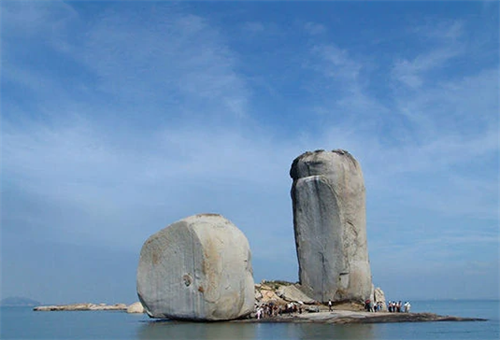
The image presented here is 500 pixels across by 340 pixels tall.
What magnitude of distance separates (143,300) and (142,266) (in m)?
1.72

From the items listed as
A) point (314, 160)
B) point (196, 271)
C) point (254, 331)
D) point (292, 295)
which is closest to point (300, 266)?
point (292, 295)

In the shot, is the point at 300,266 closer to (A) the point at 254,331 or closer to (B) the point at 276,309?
(B) the point at 276,309

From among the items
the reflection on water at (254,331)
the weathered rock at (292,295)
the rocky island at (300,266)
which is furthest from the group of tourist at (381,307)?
the reflection on water at (254,331)

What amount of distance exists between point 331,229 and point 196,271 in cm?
1191

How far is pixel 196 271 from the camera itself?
27922mm

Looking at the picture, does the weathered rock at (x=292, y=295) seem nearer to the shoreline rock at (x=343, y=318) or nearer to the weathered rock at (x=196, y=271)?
the shoreline rock at (x=343, y=318)

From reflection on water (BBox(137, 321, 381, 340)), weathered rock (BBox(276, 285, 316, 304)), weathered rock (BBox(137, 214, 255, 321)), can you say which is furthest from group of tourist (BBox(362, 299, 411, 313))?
weathered rock (BBox(137, 214, 255, 321))

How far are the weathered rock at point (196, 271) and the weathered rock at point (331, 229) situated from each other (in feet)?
28.4

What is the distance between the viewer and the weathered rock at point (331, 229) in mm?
37031

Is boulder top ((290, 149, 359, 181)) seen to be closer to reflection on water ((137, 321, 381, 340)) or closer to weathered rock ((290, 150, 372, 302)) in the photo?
weathered rock ((290, 150, 372, 302))

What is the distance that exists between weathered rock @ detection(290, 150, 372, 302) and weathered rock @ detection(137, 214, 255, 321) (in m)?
8.65

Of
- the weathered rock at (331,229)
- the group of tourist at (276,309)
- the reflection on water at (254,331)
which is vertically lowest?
the reflection on water at (254,331)

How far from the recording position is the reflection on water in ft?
77.6

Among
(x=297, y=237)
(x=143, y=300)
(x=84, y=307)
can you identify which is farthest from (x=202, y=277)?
(x=84, y=307)
